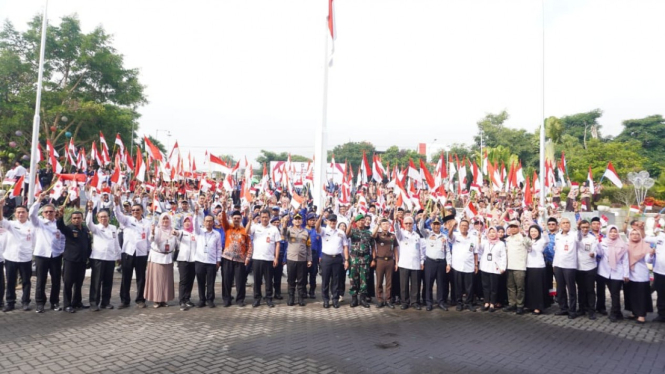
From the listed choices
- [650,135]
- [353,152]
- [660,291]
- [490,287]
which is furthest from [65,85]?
[650,135]

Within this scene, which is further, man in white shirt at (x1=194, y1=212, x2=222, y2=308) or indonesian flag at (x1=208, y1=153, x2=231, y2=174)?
indonesian flag at (x1=208, y1=153, x2=231, y2=174)

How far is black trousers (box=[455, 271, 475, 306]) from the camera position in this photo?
8.13m

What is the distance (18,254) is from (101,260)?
1.30 meters

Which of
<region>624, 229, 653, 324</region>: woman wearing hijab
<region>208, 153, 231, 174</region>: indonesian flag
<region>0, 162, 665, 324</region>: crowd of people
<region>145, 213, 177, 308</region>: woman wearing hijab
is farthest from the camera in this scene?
<region>208, 153, 231, 174</region>: indonesian flag

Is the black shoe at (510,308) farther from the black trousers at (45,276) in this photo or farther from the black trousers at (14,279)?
the black trousers at (14,279)

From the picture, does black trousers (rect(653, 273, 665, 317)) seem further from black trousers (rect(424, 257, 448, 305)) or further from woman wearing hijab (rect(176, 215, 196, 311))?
woman wearing hijab (rect(176, 215, 196, 311))

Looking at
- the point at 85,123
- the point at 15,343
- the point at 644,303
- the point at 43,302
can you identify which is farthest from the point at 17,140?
the point at 644,303

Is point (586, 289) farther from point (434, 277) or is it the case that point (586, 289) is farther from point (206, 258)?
point (206, 258)

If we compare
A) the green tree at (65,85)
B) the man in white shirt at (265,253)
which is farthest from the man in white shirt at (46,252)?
the green tree at (65,85)

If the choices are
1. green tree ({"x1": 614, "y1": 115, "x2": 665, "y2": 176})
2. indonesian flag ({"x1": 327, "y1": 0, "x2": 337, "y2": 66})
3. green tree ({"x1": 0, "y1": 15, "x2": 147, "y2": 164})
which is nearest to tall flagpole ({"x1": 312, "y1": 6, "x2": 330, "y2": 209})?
indonesian flag ({"x1": 327, "y1": 0, "x2": 337, "y2": 66})

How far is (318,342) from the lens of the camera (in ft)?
19.5

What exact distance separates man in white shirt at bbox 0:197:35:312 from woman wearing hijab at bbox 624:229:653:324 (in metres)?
10.4

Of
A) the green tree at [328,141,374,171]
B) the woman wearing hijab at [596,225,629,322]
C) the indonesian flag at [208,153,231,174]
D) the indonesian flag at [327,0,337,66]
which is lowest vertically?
the woman wearing hijab at [596,225,629,322]

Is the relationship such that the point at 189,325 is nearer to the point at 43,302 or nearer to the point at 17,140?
the point at 43,302
